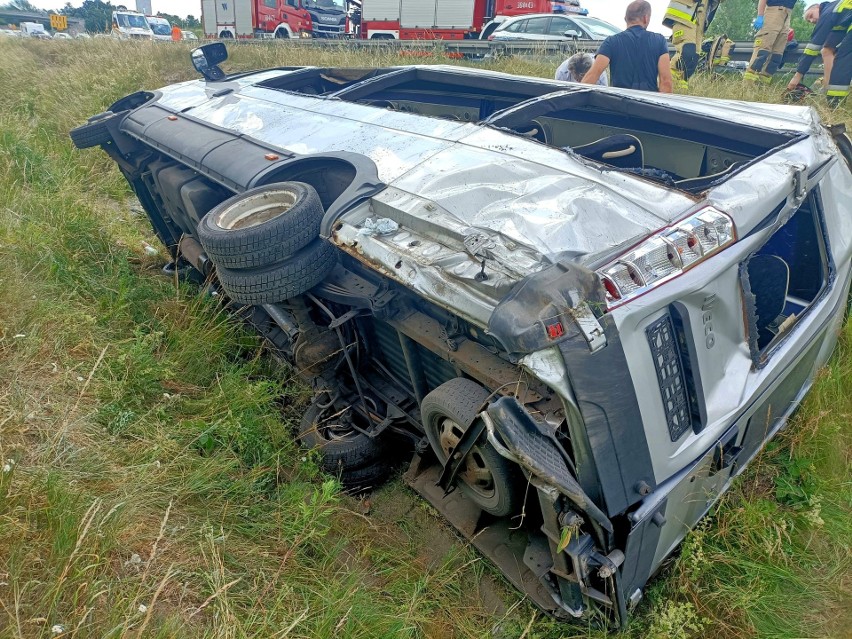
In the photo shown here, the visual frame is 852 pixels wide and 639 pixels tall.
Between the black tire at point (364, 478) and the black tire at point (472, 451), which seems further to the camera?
the black tire at point (364, 478)

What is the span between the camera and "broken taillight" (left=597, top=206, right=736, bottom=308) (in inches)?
58.7

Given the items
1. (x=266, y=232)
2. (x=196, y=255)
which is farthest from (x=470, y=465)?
(x=196, y=255)

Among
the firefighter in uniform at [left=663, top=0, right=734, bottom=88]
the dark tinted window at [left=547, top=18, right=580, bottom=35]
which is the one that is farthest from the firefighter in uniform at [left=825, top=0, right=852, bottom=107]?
the dark tinted window at [left=547, top=18, right=580, bottom=35]

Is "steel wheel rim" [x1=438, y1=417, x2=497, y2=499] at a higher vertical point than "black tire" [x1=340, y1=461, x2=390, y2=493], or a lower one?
higher

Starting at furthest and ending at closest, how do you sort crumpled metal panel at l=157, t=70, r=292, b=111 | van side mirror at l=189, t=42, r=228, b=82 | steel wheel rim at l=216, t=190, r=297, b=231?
1. van side mirror at l=189, t=42, r=228, b=82
2. crumpled metal panel at l=157, t=70, r=292, b=111
3. steel wheel rim at l=216, t=190, r=297, b=231

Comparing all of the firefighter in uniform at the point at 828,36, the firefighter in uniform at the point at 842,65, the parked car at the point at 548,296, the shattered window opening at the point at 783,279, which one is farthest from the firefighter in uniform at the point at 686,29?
the shattered window opening at the point at 783,279

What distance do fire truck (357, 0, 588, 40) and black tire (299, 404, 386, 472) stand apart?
14.6 m

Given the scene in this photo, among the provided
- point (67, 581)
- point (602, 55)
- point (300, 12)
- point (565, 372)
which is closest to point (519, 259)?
point (565, 372)

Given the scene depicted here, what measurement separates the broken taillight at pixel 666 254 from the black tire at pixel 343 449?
1.50 metres

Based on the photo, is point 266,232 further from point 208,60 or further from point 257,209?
point 208,60

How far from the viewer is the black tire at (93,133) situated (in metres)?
3.98

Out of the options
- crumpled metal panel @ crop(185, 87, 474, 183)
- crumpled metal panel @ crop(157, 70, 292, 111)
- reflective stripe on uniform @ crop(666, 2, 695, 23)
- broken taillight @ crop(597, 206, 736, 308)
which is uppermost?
reflective stripe on uniform @ crop(666, 2, 695, 23)

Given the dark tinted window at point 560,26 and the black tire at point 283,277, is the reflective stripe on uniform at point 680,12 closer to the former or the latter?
the dark tinted window at point 560,26

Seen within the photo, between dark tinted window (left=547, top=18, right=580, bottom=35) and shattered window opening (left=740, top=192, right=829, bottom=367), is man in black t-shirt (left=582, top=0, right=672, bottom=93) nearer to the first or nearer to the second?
shattered window opening (left=740, top=192, right=829, bottom=367)
